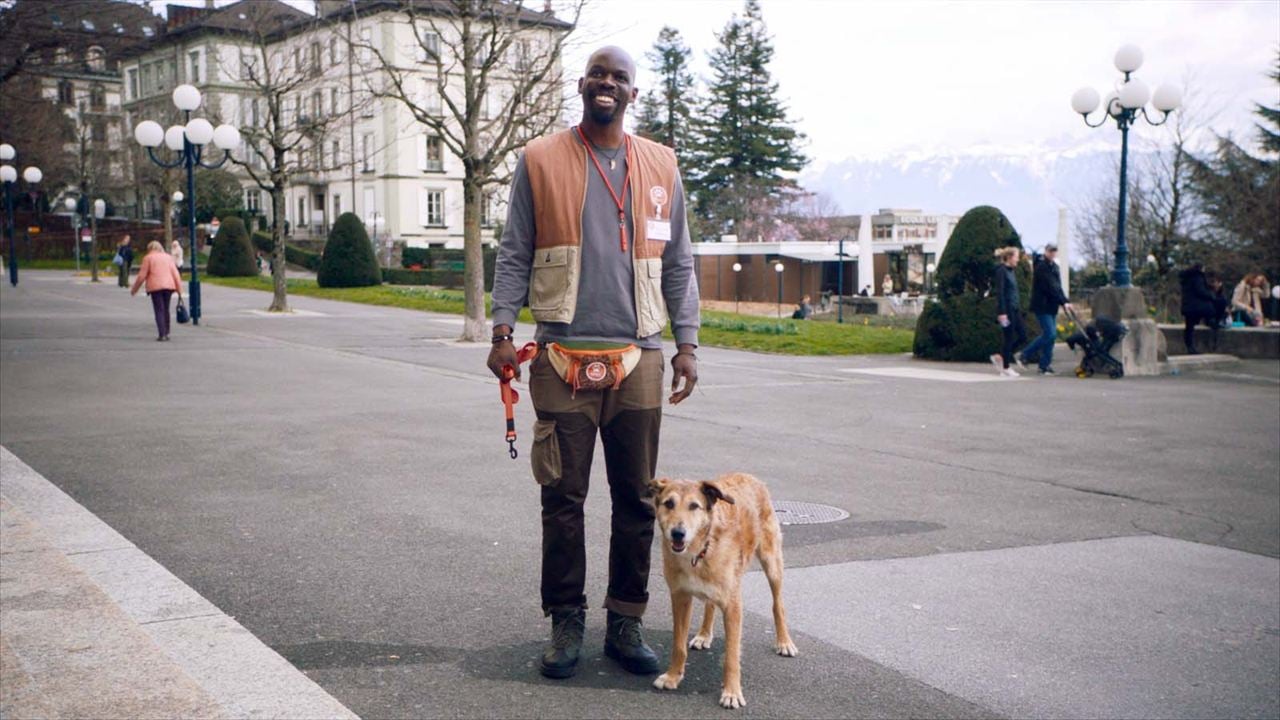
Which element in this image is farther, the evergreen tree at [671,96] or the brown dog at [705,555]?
the evergreen tree at [671,96]

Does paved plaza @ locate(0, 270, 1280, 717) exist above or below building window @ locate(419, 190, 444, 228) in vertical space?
below

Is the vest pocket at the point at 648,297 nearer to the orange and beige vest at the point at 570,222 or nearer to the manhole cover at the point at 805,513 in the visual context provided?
the orange and beige vest at the point at 570,222

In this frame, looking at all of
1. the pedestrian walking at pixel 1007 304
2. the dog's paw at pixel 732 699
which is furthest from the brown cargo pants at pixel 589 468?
the pedestrian walking at pixel 1007 304

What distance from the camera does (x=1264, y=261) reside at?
1543 inches

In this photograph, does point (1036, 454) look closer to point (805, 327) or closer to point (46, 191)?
point (805, 327)

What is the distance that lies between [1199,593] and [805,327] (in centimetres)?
2142

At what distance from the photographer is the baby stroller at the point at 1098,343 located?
752 inches

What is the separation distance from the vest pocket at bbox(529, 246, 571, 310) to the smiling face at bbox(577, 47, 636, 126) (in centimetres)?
56

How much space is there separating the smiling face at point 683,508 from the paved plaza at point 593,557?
2.18 ft

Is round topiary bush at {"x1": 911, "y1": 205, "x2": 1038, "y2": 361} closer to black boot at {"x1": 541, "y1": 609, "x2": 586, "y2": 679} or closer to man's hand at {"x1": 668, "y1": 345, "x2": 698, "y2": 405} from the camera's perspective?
man's hand at {"x1": 668, "y1": 345, "x2": 698, "y2": 405}

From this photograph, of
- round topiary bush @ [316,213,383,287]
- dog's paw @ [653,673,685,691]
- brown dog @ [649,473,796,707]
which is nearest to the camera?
brown dog @ [649,473,796,707]

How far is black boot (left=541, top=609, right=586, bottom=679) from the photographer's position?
468cm

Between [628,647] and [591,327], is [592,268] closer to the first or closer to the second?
[591,327]

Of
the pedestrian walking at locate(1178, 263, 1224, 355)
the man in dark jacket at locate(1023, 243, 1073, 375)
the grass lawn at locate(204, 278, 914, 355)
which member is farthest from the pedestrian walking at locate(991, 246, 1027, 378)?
the pedestrian walking at locate(1178, 263, 1224, 355)
